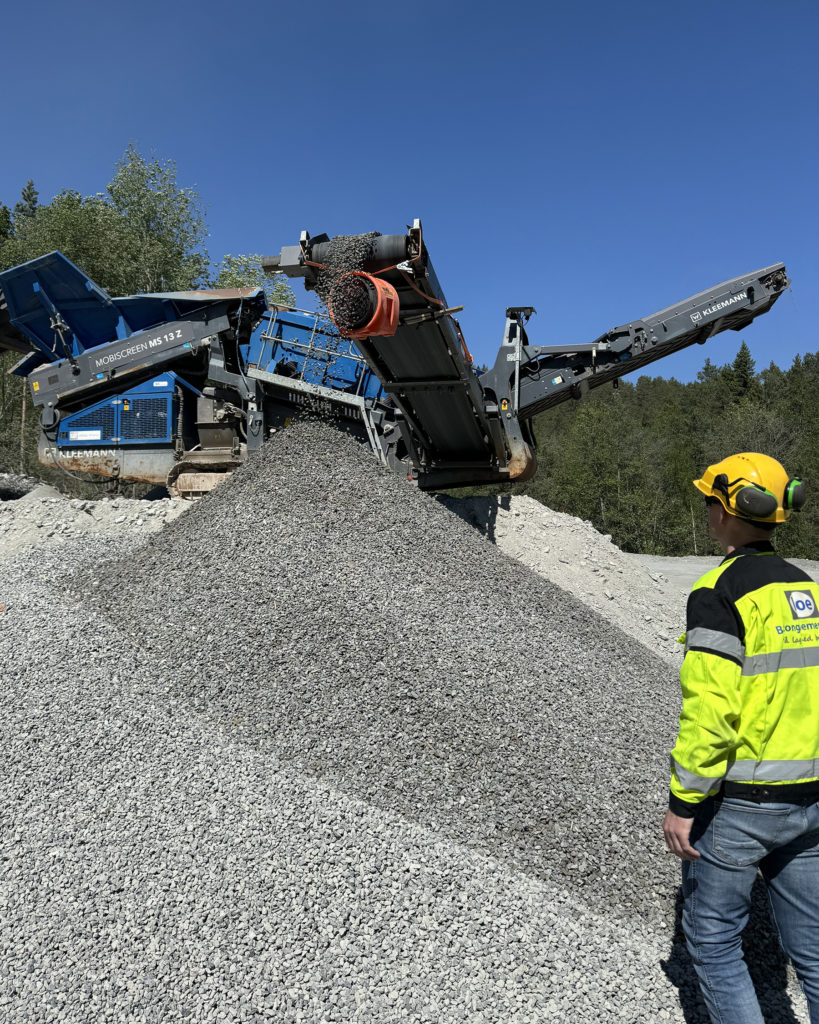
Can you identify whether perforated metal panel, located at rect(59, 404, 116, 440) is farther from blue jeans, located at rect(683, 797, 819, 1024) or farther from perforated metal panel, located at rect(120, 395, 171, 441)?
blue jeans, located at rect(683, 797, 819, 1024)

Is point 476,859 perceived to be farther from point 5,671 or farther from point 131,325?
point 131,325

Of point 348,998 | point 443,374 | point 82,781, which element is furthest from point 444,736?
point 443,374

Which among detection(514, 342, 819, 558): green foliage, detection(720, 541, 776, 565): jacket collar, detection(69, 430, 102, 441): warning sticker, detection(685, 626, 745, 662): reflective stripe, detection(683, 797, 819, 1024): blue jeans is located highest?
detection(720, 541, 776, 565): jacket collar

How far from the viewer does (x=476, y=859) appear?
2.88m

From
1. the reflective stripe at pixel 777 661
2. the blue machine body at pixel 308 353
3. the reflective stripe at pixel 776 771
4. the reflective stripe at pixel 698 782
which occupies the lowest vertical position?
the reflective stripe at pixel 698 782

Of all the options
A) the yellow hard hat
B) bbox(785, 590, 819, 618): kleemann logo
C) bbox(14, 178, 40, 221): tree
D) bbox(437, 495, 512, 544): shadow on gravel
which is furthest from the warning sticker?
bbox(14, 178, 40, 221): tree

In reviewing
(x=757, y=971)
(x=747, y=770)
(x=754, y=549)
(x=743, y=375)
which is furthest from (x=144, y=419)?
(x=743, y=375)

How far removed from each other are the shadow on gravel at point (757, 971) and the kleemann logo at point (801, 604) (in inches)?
54.3

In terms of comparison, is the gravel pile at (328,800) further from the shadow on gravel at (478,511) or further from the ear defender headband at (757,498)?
the shadow on gravel at (478,511)

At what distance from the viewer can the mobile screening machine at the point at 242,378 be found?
7703 mm

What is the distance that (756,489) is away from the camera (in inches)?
77.2

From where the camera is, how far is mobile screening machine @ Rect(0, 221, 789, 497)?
7703 mm

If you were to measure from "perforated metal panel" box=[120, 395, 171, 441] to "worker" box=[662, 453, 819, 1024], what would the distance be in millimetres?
7954

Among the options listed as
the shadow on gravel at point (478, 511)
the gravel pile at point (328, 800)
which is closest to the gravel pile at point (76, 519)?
the gravel pile at point (328, 800)
